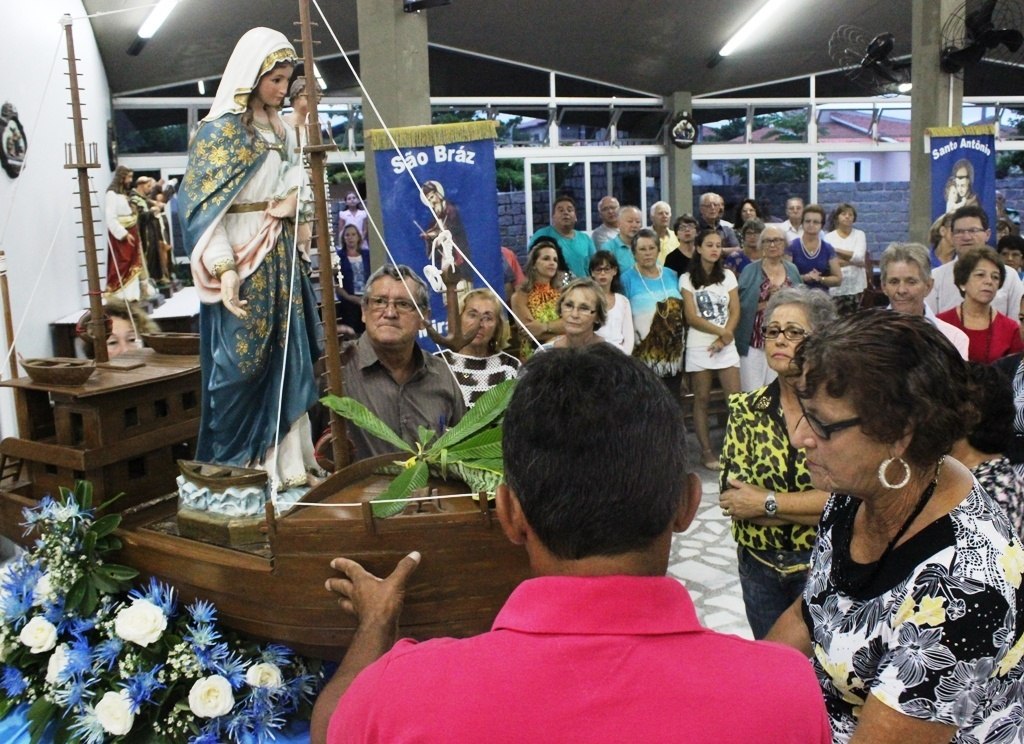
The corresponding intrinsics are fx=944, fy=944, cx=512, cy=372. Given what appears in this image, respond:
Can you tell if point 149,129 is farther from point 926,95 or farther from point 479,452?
point 479,452

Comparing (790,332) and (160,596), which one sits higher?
(790,332)

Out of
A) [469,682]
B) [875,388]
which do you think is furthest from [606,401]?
[875,388]

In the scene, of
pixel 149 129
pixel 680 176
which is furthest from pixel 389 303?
pixel 680 176

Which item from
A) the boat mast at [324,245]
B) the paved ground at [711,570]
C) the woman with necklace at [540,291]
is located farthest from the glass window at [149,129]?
the boat mast at [324,245]

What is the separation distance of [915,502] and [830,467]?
0.45ft

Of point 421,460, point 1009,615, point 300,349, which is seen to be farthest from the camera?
point 300,349

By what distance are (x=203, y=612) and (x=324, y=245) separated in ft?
2.58

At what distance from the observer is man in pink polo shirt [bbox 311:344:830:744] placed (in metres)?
0.83

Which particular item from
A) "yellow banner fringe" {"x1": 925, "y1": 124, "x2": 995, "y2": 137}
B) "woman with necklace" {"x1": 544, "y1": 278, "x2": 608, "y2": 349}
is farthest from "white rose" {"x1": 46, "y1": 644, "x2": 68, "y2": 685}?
"yellow banner fringe" {"x1": 925, "y1": 124, "x2": 995, "y2": 137}

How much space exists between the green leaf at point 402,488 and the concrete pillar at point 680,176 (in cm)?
1113

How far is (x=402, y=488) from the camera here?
5.64 feet

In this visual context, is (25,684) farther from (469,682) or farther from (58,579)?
(469,682)

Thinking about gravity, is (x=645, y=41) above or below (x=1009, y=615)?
above

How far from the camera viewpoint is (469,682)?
0.85 meters
